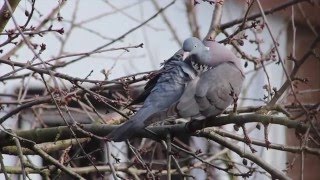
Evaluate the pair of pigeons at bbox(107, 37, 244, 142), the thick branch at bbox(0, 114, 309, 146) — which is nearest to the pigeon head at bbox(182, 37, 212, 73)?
the pair of pigeons at bbox(107, 37, 244, 142)

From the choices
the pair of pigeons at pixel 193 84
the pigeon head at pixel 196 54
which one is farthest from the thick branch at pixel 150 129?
the pigeon head at pixel 196 54

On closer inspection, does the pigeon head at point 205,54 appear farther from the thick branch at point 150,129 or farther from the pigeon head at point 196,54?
the thick branch at point 150,129

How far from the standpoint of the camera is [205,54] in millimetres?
3025

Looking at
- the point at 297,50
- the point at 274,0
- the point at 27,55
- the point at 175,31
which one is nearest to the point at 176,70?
the point at 27,55

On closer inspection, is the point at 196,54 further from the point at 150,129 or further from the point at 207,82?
the point at 150,129

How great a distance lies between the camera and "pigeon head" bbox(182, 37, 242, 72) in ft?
9.75

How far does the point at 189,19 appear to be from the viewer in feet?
20.3

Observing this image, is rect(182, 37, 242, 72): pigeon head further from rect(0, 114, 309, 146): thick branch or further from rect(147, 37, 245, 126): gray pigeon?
rect(0, 114, 309, 146): thick branch

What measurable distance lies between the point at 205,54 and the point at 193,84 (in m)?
0.13

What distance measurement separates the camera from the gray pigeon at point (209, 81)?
2920 millimetres

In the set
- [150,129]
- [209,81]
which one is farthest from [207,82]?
[150,129]

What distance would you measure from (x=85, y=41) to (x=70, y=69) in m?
0.24

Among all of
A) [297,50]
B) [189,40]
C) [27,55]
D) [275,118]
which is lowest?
[275,118]

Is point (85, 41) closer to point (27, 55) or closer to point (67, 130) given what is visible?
point (27, 55)
